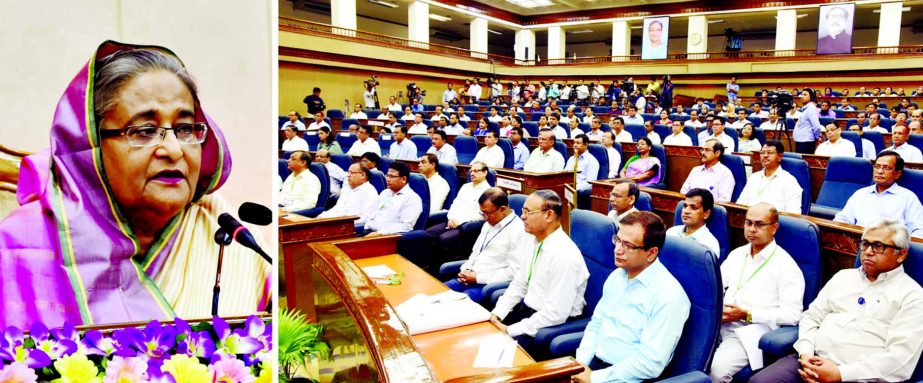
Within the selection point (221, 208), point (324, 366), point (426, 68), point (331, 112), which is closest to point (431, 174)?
point (324, 366)

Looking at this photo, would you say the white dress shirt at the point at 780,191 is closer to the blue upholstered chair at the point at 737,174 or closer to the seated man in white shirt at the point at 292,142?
the blue upholstered chair at the point at 737,174

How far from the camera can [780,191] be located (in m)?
4.10

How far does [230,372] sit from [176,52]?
2.78 feet

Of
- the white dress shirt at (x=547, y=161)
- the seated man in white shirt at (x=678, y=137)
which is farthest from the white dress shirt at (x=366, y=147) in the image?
the seated man in white shirt at (x=678, y=137)

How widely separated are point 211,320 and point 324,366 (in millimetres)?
933

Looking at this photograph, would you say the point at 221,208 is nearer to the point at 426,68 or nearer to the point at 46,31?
the point at 46,31

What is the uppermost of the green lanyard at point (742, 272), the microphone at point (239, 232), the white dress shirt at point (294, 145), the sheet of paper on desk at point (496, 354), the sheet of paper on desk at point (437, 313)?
the white dress shirt at point (294, 145)

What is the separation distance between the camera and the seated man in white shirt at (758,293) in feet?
7.45

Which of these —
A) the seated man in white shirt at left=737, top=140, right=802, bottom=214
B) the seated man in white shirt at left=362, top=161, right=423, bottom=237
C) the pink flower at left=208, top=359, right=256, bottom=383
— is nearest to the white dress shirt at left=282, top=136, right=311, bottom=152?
the seated man in white shirt at left=362, top=161, right=423, bottom=237

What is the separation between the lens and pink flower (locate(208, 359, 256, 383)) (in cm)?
129

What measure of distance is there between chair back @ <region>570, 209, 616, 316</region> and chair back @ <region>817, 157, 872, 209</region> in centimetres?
266

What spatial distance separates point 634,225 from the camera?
2098 mm

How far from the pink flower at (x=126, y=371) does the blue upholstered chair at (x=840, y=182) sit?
13.8ft

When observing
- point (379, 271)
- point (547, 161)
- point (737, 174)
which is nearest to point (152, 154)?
point (379, 271)
